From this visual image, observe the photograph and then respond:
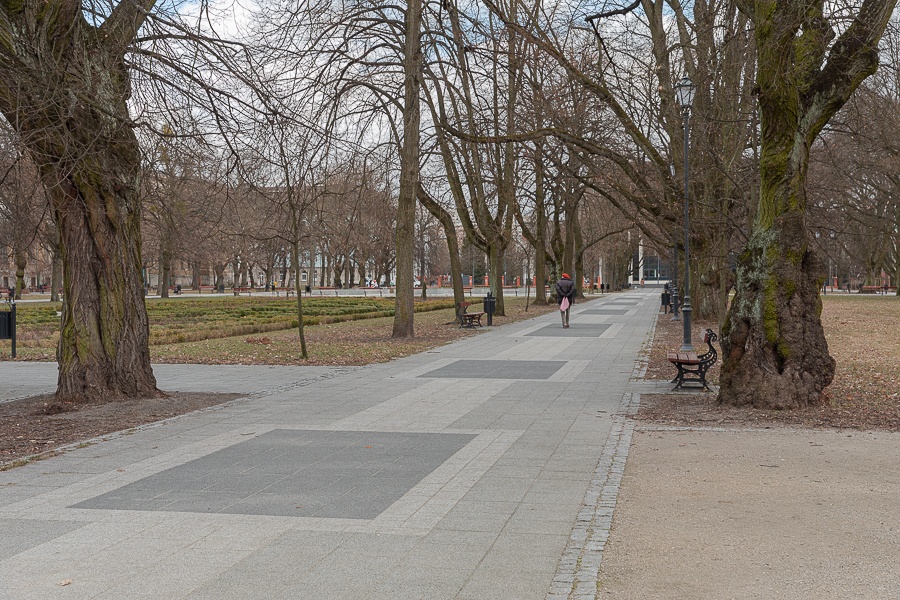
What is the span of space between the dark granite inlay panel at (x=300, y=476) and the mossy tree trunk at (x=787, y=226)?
11.9 ft

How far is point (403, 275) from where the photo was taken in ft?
71.7

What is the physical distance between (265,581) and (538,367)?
11.4m

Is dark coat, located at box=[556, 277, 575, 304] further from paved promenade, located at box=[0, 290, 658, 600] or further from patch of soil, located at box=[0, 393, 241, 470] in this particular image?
patch of soil, located at box=[0, 393, 241, 470]

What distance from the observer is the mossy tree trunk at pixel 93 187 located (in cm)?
924

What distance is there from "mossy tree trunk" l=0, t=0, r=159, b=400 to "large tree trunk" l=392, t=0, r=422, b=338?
10119 millimetres

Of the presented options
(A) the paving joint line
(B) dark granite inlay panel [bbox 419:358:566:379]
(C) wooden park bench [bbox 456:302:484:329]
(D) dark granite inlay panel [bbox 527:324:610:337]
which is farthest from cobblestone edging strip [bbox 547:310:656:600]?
(C) wooden park bench [bbox 456:302:484:329]

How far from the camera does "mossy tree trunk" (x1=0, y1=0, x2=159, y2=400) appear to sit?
924 cm

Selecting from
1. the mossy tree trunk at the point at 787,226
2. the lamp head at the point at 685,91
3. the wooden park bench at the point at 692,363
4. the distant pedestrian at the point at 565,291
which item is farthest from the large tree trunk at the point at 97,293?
the distant pedestrian at the point at 565,291

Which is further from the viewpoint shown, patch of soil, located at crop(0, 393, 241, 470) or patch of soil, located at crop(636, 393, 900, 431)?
patch of soil, located at crop(636, 393, 900, 431)

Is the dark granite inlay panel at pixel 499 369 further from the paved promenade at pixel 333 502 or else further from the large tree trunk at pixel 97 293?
the large tree trunk at pixel 97 293

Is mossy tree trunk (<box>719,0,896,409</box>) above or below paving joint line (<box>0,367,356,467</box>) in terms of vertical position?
above

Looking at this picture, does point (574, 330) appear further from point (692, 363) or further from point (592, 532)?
point (592, 532)

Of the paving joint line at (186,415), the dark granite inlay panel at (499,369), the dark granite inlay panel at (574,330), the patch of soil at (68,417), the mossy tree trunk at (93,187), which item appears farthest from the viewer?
the dark granite inlay panel at (574,330)

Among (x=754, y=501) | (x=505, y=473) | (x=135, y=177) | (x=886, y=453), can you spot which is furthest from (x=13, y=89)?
(x=886, y=453)
